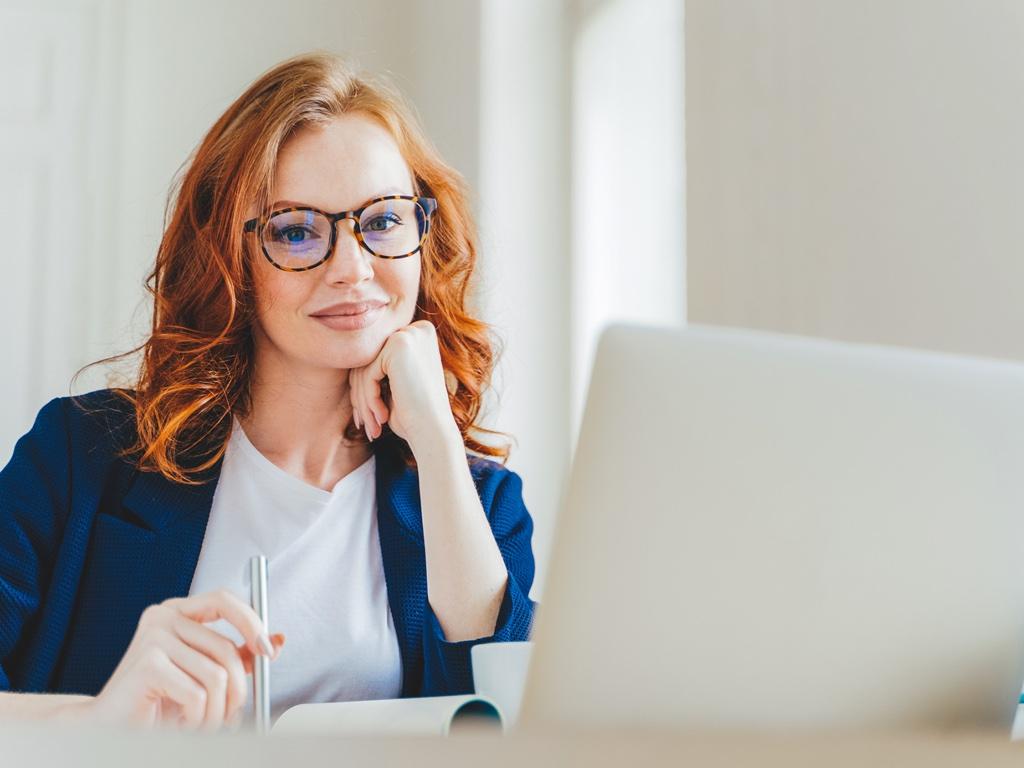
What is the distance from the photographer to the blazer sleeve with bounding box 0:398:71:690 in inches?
52.2

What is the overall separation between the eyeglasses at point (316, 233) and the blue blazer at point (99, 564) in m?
0.33

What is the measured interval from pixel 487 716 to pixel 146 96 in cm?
230

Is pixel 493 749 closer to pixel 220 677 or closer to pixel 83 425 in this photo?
pixel 220 677

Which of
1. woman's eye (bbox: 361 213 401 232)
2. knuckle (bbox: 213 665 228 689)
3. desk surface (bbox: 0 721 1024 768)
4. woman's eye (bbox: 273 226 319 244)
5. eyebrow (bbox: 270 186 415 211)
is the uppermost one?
eyebrow (bbox: 270 186 415 211)

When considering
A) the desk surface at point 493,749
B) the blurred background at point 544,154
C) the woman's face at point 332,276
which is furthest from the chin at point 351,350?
the desk surface at point 493,749

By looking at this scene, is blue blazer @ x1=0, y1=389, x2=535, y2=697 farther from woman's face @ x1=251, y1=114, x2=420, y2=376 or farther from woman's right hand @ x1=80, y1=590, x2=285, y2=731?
woman's right hand @ x1=80, y1=590, x2=285, y2=731

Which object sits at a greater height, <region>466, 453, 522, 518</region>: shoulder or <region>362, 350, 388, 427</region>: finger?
<region>362, 350, 388, 427</region>: finger

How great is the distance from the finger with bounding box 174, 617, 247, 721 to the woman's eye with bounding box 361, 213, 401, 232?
882 mm

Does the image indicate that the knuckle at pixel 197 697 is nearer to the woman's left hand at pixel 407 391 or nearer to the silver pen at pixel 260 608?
the silver pen at pixel 260 608

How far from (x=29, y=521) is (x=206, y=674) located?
0.69 m

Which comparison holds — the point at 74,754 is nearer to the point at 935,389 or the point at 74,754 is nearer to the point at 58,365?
the point at 935,389

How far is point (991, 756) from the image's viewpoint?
16.0 inches

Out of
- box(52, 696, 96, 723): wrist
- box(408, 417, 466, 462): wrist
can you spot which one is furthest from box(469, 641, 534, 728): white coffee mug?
box(408, 417, 466, 462): wrist

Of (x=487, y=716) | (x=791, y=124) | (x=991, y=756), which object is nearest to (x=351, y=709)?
(x=487, y=716)
